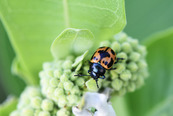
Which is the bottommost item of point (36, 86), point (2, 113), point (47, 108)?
point (47, 108)

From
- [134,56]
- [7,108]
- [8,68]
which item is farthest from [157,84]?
[8,68]

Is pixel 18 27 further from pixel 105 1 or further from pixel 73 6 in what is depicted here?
pixel 105 1

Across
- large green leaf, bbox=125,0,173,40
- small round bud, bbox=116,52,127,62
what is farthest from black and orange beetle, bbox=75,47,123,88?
large green leaf, bbox=125,0,173,40

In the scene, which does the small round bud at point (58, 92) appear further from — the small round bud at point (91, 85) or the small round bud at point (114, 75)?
the small round bud at point (114, 75)

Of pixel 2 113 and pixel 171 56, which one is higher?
pixel 171 56

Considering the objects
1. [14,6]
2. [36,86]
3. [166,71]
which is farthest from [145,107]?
[14,6]

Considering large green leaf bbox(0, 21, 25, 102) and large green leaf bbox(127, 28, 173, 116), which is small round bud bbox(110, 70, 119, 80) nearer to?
large green leaf bbox(127, 28, 173, 116)

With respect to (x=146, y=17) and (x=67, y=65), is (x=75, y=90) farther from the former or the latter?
(x=146, y=17)
